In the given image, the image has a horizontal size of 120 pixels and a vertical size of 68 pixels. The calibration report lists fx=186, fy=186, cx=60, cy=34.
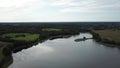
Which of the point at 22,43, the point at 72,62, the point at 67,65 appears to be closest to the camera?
the point at 67,65

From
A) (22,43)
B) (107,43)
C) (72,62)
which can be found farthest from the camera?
(107,43)

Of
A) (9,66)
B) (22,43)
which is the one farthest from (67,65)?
(22,43)

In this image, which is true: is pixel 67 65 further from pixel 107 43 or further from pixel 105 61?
pixel 107 43

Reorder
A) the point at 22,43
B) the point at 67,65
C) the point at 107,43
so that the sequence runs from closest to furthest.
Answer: the point at 67,65
the point at 22,43
the point at 107,43

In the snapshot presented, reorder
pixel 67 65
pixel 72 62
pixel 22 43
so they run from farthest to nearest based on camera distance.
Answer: pixel 22 43
pixel 72 62
pixel 67 65

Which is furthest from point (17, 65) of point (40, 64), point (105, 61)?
point (105, 61)

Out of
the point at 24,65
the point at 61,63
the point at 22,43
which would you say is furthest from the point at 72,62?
the point at 22,43

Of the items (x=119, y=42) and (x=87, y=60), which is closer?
(x=87, y=60)

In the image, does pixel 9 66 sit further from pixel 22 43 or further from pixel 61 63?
pixel 22 43

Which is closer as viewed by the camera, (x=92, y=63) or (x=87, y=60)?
(x=92, y=63)
